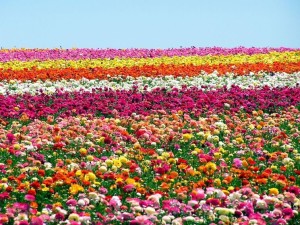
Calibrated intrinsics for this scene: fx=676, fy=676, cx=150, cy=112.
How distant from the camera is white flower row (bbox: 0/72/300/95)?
666 inches

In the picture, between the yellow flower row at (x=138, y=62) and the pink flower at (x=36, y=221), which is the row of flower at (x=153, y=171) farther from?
the yellow flower row at (x=138, y=62)

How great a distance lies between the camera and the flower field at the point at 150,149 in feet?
21.3

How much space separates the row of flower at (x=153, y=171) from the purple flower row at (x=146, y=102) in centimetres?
46

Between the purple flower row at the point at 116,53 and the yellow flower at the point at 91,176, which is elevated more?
the yellow flower at the point at 91,176

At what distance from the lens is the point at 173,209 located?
6289mm

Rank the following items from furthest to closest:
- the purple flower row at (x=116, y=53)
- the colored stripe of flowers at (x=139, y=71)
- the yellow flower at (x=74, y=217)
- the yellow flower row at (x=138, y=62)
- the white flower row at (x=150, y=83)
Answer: the purple flower row at (x=116, y=53), the yellow flower row at (x=138, y=62), the colored stripe of flowers at (x=139, y=71), the white flower row at (x=150, y=83), the yellow flower at (x=74, y=217)

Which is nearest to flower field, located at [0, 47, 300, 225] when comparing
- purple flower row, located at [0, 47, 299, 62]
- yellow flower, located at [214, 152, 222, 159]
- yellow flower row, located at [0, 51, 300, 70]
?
yellow flower, located at [214, 152, 222, 159]

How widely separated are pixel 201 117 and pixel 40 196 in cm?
596

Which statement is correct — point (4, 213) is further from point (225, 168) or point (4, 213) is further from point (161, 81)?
point (161, 81)

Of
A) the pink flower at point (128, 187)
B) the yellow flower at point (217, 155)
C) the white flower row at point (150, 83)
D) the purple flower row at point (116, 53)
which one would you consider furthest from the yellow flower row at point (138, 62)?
the pink flower at point (128, 187)

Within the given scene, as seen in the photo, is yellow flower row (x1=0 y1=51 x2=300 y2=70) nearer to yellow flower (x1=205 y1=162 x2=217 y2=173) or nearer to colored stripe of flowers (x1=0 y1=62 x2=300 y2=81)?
colored stripe of flowers (x1=0 y1=62 x2=300 y2=81)

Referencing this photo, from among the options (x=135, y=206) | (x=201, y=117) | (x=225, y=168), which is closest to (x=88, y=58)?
(x=201, y=117)

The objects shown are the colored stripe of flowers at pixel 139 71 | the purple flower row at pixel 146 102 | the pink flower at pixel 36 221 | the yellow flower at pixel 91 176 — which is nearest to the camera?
the pink flower at pixel 36 221

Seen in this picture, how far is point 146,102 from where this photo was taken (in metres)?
13.7
